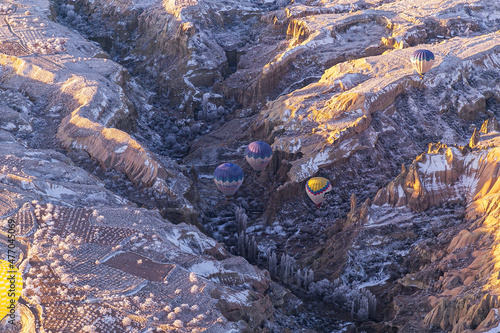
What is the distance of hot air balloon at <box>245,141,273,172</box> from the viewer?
62594 millimetres

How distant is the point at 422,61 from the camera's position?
68188mm

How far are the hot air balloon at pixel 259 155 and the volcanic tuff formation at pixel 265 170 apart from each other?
4.70 feet

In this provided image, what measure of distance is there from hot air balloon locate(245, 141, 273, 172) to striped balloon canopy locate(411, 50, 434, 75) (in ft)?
63.9

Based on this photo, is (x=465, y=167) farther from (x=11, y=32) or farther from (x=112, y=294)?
(x=11, y=32)

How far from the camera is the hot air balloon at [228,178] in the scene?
61.1 meters

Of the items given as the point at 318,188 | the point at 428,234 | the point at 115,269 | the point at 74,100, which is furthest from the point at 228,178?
the point at 115,269

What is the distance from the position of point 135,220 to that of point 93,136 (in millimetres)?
18817

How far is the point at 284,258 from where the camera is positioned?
5216 cm

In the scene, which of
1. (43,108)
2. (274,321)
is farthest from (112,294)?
(43,108)

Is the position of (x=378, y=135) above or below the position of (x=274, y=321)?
above

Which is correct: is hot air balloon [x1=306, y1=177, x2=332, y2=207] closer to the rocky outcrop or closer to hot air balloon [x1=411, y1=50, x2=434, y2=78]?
the rocky outcrop

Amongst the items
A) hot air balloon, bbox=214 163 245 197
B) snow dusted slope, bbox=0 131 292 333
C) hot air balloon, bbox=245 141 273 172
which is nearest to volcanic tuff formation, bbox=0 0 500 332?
snow dusted slope, bbox=0 131 292 333

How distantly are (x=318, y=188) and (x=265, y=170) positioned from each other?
891 centimetres

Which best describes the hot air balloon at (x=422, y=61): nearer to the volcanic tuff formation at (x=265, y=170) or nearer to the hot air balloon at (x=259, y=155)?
the volcanic tuff formation at (x=265, y=170)
